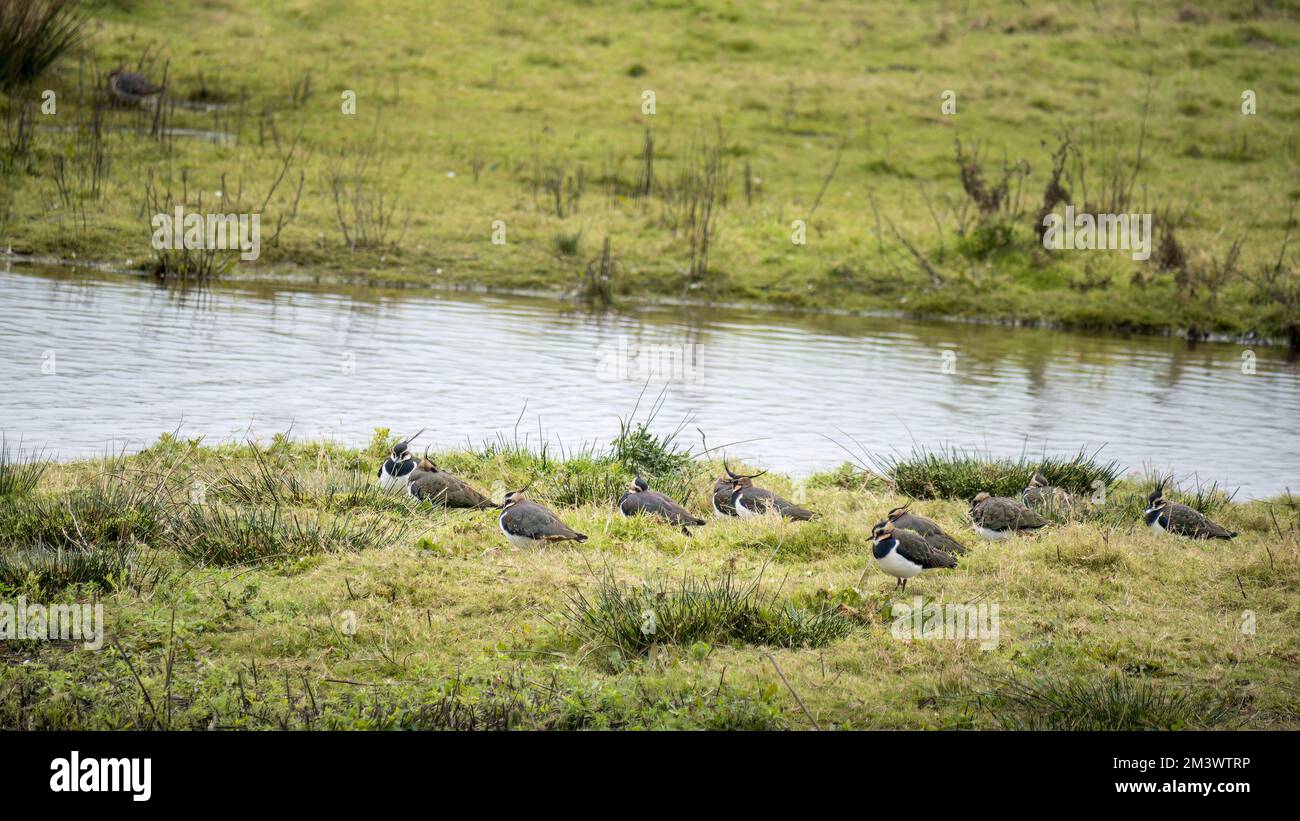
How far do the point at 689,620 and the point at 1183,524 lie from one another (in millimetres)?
4709

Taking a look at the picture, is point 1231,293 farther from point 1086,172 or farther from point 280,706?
point 280,706

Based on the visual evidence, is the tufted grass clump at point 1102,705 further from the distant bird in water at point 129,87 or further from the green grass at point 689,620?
the distant bird in water at point 129,87

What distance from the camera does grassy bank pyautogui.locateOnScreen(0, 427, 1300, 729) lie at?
591 cm

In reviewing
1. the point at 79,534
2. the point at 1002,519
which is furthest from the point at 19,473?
the point at 1002,519

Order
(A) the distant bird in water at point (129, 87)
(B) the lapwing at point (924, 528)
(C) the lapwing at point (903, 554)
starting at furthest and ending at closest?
(A) the distant bird in water at point (129, 87), (B) the lapwing at point (924, 528), (C) the lapwing at point (903, 554)

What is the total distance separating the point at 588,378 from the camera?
16.7 meters

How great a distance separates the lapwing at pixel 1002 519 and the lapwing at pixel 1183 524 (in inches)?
37.4

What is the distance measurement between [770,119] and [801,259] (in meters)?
8.98

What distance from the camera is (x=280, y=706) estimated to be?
575cm

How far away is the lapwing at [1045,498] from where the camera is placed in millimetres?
10039

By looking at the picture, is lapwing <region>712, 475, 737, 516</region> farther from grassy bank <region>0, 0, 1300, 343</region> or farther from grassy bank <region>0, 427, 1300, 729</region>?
grassy bank <region>0, 0, 1300, 343</region>

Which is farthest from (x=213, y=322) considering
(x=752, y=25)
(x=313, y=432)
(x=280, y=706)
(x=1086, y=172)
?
(x=752, y=25)

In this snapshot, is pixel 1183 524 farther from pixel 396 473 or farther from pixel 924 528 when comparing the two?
pixel 396 473

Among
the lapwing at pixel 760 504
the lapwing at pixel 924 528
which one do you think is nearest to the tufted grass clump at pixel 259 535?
the lapwing at pixel 760 504
